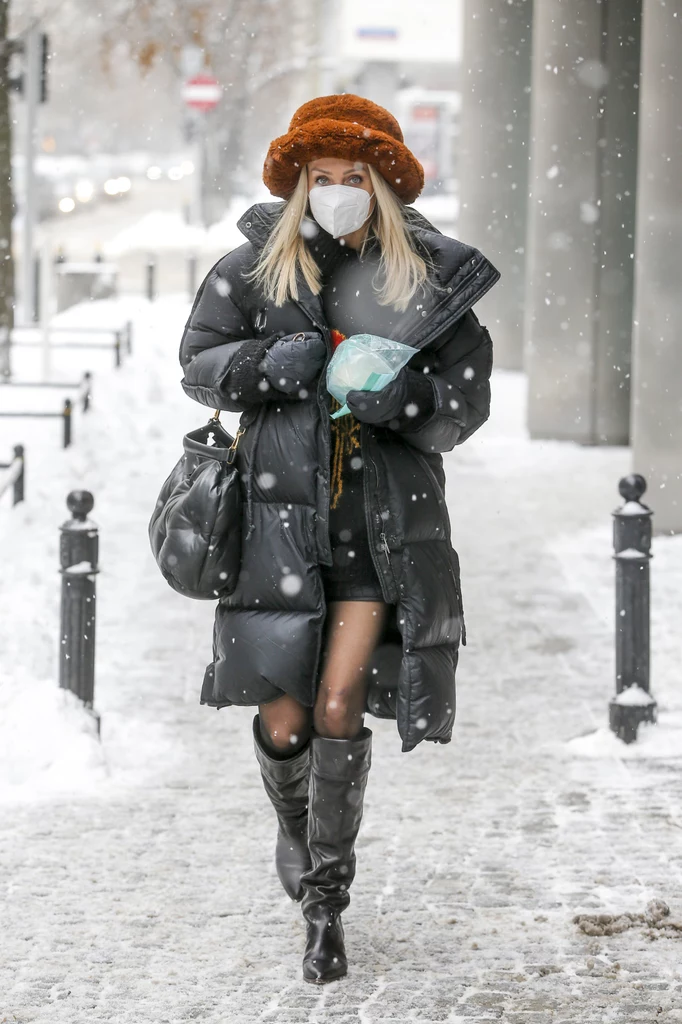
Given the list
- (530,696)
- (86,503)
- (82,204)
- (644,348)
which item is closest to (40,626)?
(86,503)

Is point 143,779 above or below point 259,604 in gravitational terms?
below

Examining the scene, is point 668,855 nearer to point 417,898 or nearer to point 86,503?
point 417,898

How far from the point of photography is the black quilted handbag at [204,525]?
4.41m

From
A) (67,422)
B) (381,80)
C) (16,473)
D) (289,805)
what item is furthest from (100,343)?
(381,80)

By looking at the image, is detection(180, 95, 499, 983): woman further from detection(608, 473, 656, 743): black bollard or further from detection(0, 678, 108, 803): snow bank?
detection(608, 473, 656, 743): black bollard

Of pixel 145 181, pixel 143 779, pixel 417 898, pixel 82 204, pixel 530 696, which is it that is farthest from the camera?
pixel 145 181

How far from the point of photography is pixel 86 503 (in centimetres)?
666

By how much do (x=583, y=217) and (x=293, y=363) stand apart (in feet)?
37.3

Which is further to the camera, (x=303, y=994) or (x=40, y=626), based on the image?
(x=40, y=626)

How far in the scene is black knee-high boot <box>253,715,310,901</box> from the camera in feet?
15.7

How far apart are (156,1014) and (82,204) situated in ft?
181

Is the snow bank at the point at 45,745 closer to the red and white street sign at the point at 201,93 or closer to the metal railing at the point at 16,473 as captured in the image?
the metal railing at the point at 16,473

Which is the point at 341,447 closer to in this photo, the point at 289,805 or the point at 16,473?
the point at 289,805

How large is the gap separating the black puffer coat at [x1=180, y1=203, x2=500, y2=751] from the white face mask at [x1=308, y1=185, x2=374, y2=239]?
0.14 m
